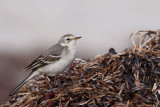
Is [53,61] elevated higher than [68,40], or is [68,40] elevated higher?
[68,40]

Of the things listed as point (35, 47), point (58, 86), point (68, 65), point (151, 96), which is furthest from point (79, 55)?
point (151, 96)

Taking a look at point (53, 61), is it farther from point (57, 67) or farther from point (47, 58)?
point (57, 67)

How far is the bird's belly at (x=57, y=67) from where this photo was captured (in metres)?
8.99

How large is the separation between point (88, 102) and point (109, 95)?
35cm

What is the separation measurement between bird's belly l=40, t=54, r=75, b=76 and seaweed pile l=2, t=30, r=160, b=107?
30.2 inches

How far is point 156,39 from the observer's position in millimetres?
8578

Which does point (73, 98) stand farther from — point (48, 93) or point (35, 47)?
point (35, 47)

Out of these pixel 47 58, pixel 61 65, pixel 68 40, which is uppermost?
pixel 68 40

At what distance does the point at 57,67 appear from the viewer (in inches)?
363

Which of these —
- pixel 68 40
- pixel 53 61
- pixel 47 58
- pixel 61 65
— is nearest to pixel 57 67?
pixel 61 65

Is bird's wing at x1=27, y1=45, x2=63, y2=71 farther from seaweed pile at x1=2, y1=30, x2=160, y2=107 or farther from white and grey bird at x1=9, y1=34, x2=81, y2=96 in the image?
seaweed pile at x1=2, y1=30, x2=160, y2=107

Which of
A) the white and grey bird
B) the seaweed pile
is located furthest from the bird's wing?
the seaweed pile

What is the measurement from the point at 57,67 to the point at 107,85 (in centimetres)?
220

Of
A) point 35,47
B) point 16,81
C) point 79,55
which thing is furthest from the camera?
point 35,47
